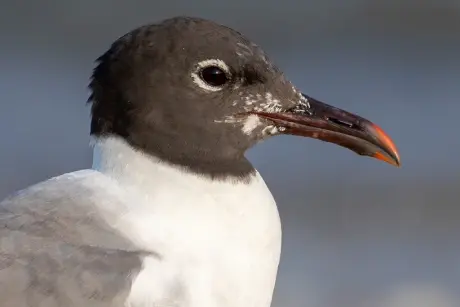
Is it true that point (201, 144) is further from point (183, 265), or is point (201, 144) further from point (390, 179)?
point (390, 179)

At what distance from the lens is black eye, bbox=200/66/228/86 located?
2318 mm

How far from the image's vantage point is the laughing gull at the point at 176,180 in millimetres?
2156

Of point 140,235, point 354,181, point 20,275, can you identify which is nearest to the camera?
point 20,275

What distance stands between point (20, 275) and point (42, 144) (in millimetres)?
3298

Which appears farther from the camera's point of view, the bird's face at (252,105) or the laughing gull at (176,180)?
the bird's face at (252,105)

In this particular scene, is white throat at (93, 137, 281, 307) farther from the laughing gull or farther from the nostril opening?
the nostril opening

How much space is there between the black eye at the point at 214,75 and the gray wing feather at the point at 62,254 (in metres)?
0.32

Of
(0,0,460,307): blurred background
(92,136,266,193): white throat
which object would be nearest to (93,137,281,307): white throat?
(92,136,266,193): white throat

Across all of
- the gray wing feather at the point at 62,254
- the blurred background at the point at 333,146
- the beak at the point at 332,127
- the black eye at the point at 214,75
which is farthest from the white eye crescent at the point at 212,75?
the blurred background at the point at 333,146

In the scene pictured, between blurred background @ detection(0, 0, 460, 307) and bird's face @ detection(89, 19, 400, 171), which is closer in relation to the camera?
bird's face @ detection(89, 19, 400, 171)

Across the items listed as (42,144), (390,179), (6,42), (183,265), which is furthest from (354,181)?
(183,265)

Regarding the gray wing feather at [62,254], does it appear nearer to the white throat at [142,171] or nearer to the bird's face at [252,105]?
the white throat at [142,171]

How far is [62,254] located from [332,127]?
2.16 feet

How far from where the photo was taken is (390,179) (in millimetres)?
5172
